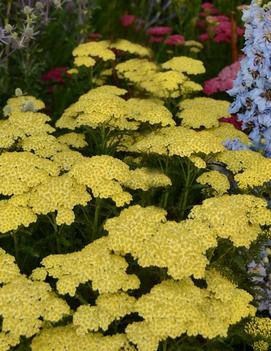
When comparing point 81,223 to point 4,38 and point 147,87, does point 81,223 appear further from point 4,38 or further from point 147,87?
point 4,38

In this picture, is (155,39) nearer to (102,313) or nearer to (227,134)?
(227,134)

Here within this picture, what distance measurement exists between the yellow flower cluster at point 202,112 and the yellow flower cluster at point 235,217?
26.5 inches

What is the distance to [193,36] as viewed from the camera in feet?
14.6

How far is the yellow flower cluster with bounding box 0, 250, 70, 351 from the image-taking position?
2025mm

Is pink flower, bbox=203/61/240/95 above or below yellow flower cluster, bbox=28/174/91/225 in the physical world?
above

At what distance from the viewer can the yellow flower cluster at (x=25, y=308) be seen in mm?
2025

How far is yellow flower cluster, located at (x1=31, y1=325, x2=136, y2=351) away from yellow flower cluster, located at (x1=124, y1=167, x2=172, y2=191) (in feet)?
1.98

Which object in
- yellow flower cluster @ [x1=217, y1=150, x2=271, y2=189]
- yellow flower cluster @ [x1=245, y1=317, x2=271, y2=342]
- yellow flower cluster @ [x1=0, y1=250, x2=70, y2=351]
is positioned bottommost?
yellow flower cluster @ [x1=245, y1=317, x2=271, y2=342]

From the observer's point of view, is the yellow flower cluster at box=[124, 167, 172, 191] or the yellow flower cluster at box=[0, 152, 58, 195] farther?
the yellow flower cluster at box=[124, 167, 172, 191]

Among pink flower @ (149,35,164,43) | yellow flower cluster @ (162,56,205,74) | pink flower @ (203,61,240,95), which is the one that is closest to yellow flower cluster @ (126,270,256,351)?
yellow flower cluster @ (162,56,205,74)

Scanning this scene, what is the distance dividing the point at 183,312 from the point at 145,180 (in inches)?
25.3

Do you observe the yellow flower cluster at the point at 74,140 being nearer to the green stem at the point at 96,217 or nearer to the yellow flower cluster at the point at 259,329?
the green stem at the point at 96,217

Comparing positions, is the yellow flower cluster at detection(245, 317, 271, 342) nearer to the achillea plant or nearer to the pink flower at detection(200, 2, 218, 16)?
the achillea plant

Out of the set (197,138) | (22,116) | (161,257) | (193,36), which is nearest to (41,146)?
(22,116)
